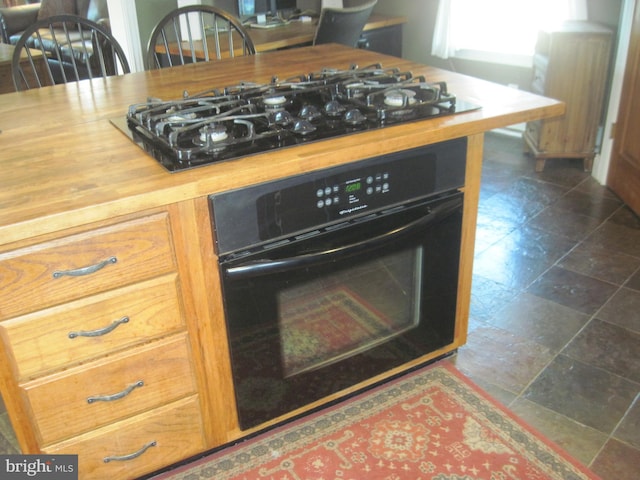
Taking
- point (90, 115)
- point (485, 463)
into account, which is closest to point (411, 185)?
point (485, 463)

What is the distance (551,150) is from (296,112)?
2.27 meters

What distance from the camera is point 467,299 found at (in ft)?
6.30

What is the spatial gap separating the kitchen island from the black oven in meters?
0.05

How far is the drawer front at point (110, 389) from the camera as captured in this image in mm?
1321

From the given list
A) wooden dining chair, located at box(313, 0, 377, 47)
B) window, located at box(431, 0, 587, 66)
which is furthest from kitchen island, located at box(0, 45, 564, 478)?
window, located at box(431, 0, 587, 66)

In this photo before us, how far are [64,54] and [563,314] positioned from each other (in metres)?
4.52

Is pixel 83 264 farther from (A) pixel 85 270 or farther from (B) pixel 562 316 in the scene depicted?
(B) pixel 562 316

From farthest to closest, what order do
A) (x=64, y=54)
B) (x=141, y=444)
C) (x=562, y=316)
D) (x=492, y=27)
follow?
(x=64, y=54) < (x=492, y=27) < (x=562, y=316) < (x=141, y=444)

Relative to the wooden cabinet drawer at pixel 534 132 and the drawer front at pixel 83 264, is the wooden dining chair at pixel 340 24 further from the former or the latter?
the drawer front at pixel 83 264

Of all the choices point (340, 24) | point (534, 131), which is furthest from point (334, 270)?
point (534, 131)

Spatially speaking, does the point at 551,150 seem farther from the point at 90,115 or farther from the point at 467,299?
the point at 90,115

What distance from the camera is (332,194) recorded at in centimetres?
146

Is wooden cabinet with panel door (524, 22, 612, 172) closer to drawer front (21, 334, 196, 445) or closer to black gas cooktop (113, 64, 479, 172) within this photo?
black gas cooktop (113, 64, 479, 172)

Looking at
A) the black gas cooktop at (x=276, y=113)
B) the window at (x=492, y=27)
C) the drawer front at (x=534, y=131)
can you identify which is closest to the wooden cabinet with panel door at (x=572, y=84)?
the drawer front at (x=534, y=131)
